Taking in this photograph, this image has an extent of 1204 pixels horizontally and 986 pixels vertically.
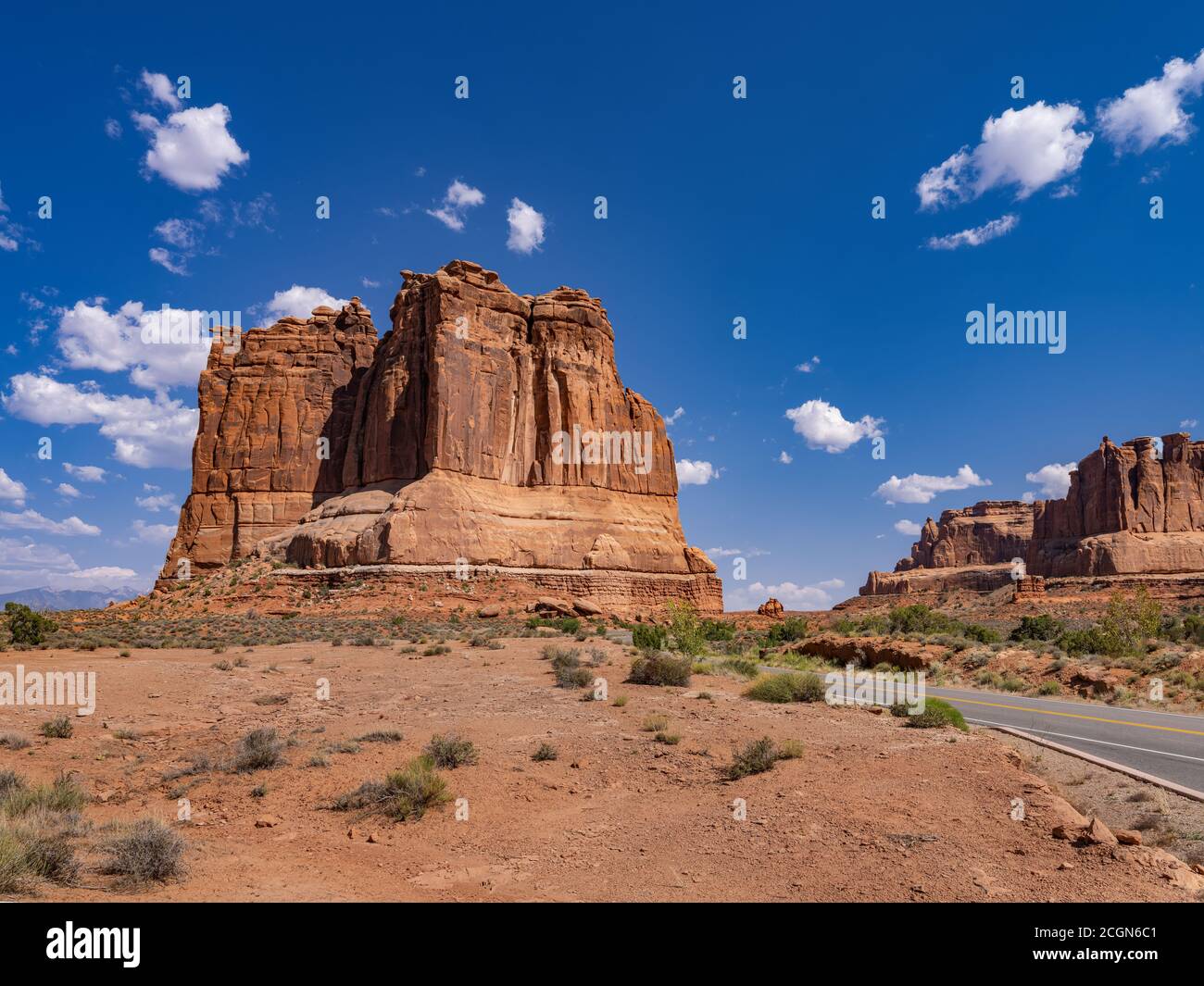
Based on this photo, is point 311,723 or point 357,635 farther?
point 357,635

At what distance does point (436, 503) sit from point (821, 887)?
4669 cm

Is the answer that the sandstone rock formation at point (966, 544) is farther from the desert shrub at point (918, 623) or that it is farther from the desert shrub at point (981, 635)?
the desert shrub at point (981, 635)

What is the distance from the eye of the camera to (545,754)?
34.4 feet

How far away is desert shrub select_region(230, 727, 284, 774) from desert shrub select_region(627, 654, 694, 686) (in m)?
9.61

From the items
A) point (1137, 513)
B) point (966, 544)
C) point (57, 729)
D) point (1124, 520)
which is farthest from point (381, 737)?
point (966, 544)

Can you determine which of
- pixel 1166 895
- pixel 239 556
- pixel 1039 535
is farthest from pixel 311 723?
pixel 1039 535

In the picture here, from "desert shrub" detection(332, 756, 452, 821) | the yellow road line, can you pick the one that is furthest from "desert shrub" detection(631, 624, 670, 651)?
"desert shrub" detection(332, 756, 452, 821)

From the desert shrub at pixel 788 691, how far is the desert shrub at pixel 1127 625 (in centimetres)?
1466

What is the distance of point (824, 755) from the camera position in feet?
34.3

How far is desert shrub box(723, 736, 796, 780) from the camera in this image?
9.54 m

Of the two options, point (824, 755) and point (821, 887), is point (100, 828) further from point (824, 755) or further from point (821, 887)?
point (824, 755)

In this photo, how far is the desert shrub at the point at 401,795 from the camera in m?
8.03

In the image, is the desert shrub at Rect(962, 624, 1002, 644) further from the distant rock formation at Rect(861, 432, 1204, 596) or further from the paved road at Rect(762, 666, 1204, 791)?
the distant rock formation at Rect(861, 432, 1204, 596)
